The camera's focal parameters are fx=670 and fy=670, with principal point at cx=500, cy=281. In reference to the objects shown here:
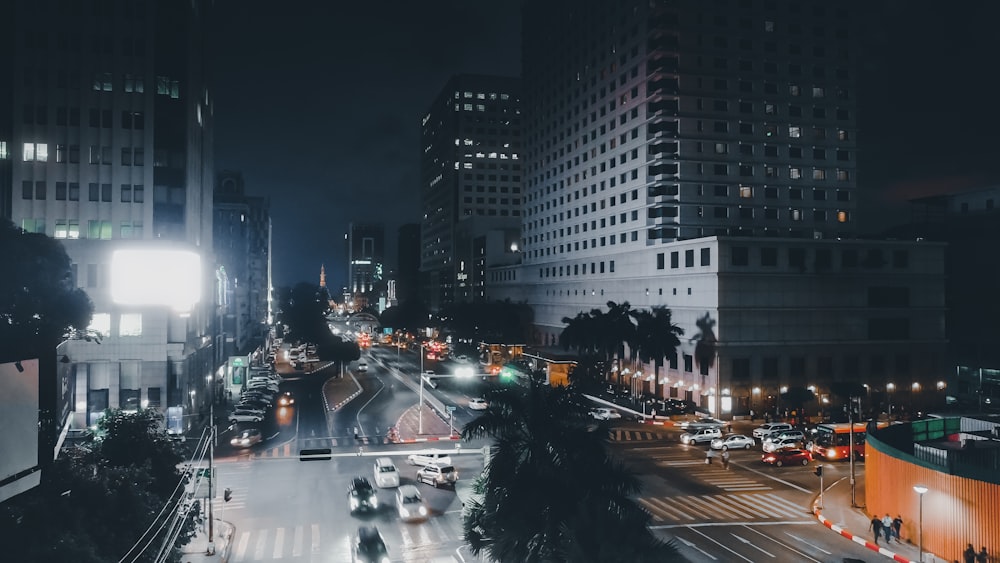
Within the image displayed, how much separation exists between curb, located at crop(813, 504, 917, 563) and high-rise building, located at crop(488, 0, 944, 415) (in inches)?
1401

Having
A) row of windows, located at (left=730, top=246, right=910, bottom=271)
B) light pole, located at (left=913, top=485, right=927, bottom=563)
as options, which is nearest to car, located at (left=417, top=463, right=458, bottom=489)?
light pole, located at (left=913, top=485, right=927, bottom=563)

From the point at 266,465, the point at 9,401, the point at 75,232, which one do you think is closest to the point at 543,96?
the point at 75,232

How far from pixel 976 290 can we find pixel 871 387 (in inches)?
1412

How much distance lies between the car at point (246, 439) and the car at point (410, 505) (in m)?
21.3

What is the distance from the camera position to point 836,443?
166 ft

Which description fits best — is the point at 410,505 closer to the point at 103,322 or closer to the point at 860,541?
the point at 860,541

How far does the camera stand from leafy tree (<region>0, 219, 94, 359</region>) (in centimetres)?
3042

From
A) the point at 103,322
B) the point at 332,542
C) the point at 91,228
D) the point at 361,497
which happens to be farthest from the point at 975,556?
the point at 91,228

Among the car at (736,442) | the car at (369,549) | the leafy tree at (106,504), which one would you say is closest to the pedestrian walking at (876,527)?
the car at (736,442)

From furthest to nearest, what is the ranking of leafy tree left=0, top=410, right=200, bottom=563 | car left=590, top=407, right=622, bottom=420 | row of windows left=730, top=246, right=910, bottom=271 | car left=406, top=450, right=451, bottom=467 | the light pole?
row of windows left=730, top=246, right=910, bottom=271, car left=590, top=407, right=622, bottom=420, car left=406, top=450, right=451, bottom=467, the light pole, leafy tree left=0, top=410, right=200, bottom=563

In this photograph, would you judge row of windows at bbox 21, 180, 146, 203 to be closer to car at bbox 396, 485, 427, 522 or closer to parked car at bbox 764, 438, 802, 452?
car at bbox 396, 485, 427, 522

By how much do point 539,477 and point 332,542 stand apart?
14.4m

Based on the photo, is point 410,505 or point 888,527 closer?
point 888,527

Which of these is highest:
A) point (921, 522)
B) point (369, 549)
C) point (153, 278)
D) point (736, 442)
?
point (153, 278)
